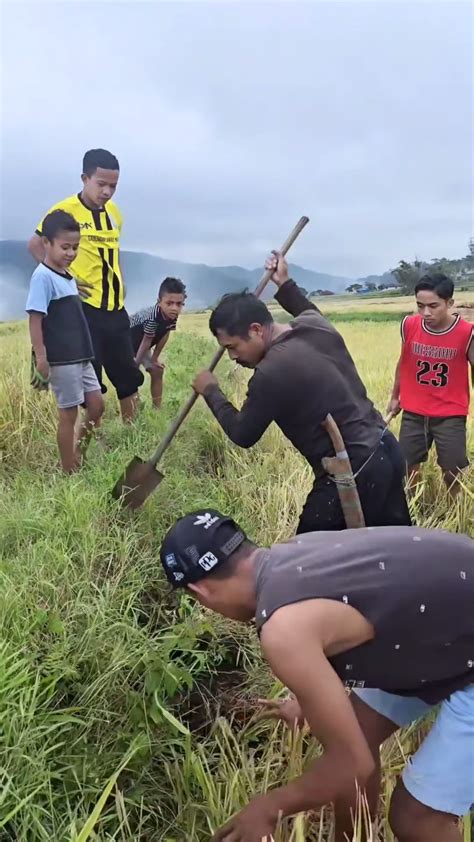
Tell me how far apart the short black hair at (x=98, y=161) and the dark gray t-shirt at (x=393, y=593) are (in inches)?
118

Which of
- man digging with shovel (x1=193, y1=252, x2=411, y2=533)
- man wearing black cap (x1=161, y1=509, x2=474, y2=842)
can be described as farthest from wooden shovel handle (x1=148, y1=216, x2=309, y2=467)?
man wearing black cap (x1=161, y1=509, x2=474, y2=842)

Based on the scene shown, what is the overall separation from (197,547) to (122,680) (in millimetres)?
967

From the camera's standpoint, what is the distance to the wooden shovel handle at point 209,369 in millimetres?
3009

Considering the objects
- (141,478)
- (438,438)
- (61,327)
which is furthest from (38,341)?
(438,438)

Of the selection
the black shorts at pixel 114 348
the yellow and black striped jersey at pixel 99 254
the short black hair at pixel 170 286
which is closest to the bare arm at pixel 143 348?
the short black hair at pixel 170 286

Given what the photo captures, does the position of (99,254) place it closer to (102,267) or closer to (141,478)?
(102,267)

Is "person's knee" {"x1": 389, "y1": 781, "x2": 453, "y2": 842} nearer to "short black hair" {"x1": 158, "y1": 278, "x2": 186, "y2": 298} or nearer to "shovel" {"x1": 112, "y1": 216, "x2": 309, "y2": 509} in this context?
"shovel" {"x1": 112, "y1": 216, "x2": 309, "y2": 509}

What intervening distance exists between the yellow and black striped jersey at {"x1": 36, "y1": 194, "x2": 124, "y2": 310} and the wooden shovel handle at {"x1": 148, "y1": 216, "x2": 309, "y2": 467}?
1260 mm

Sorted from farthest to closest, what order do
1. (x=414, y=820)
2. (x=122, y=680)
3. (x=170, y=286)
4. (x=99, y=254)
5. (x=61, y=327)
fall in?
(x=170, y=286) → (x=99, y=254) → (x=61, y=327) → (x=122, y=680) → (x=414, y=820)

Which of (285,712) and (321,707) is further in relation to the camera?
(285,712)

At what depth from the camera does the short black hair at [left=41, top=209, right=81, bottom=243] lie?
3.35 meters

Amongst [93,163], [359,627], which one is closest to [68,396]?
[93,163]

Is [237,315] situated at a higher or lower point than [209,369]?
higher

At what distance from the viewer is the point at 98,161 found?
3.76m
